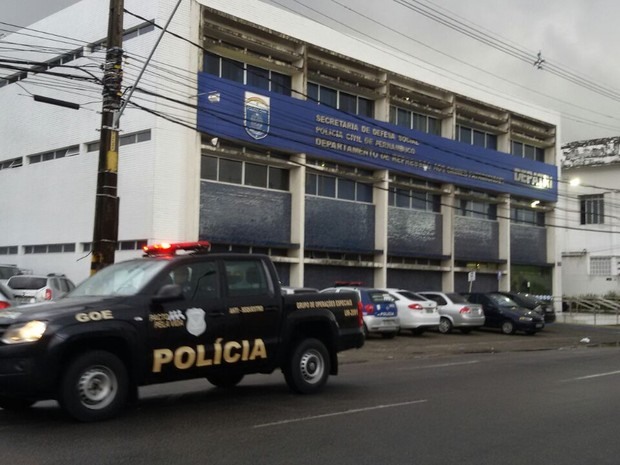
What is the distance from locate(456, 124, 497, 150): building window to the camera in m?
40.8

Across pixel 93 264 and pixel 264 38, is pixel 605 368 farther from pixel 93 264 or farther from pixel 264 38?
pixel 264 38

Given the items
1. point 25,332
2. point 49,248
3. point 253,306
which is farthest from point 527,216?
point 25,332

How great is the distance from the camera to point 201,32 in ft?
87.4

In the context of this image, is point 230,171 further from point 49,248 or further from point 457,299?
point 457,299

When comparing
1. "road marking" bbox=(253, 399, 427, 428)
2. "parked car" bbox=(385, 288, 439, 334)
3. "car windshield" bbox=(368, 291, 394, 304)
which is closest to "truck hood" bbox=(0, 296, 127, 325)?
"road marking" bbox=(253, 399, 427, 428)

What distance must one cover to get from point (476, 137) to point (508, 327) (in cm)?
1736

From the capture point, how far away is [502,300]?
93.7 feet

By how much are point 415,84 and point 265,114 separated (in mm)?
10748

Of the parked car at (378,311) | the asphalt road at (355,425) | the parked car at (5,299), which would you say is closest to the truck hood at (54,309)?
the asphalt road at (355,425)

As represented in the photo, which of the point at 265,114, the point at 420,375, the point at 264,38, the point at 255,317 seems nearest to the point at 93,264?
the point at 255,317

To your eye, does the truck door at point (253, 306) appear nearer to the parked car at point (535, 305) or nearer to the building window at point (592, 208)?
the parked car at point (535, 305)

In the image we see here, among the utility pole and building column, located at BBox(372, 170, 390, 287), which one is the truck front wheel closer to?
the utility pole

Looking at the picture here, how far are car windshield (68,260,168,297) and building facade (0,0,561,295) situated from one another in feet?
44.4

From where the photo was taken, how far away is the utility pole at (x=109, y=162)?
44.6 ft
